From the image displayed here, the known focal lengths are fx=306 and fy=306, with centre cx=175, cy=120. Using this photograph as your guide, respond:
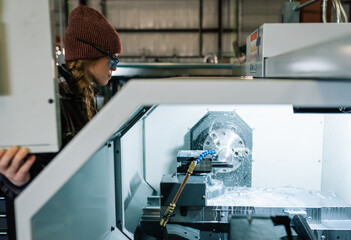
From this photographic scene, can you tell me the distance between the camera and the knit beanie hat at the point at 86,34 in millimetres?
1162

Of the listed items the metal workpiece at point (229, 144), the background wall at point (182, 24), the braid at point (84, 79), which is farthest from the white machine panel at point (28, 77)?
the background wall at point (182, 24)

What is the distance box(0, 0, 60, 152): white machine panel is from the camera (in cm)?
62

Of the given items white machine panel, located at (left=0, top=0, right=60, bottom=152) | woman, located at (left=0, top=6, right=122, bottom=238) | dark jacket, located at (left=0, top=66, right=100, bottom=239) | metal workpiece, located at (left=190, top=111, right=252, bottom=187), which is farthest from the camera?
metal workpiece, located at (left=190, top=111, right=252, bottom=187)

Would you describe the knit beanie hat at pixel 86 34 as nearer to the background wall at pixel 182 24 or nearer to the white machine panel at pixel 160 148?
the white machine panel at pixel 160 148

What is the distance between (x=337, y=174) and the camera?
119 centimetres

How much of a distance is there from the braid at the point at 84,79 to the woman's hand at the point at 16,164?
0.45m

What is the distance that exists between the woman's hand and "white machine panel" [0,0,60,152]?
15 mm

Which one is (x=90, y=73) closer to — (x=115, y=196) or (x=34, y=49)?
(x=115, y=196)

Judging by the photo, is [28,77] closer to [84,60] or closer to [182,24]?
[84,60]

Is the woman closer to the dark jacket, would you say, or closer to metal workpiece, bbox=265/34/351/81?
the dark jacket

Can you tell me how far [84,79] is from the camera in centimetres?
119

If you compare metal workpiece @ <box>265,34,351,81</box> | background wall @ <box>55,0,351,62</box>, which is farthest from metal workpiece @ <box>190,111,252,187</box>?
background wall @ <box>55,0,351,62</box>

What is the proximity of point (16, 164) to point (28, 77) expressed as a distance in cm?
19

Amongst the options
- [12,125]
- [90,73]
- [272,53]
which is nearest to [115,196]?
[90,73]
